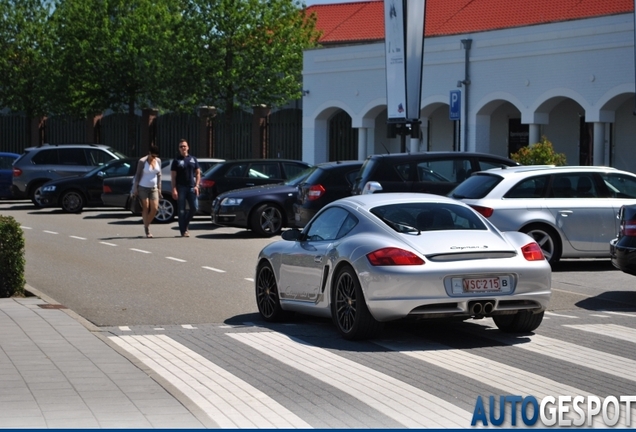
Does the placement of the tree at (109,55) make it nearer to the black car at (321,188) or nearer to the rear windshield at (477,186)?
the black car at (321,188)

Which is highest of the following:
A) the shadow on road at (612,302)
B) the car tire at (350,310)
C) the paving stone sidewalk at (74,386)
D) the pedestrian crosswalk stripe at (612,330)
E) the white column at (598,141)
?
the white column at (598,141)

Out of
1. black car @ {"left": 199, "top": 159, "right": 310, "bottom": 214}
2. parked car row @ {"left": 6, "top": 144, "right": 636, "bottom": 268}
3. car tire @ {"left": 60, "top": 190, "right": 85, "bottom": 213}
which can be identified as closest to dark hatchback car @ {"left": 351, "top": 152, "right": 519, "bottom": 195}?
parked car row @ {"left": 6, "top": 144, "right": 636, "bottom": 268}

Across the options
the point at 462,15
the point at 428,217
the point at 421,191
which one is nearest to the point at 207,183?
the point at 421,191

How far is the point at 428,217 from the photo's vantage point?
10758 mm

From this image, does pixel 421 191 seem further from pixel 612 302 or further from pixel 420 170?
pixel 612 302

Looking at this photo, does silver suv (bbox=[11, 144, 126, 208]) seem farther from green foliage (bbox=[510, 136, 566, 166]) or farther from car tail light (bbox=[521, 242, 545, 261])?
car tail light (bbox=[521, 242, 545, 261])

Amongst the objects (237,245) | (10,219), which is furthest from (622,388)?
(237,245)

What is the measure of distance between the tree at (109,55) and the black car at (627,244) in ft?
103

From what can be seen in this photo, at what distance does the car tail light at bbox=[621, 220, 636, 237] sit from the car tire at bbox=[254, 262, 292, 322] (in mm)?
4403

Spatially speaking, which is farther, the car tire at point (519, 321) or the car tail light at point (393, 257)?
the car tire at point (519, 321)

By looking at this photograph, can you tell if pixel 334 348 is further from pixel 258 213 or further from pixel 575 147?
pixel 575 147

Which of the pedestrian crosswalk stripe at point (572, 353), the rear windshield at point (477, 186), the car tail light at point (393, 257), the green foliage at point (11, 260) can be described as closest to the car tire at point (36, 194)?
the rear windshield at point (477, 186)

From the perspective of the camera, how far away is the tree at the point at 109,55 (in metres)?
44.7

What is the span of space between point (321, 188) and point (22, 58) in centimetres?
3569
